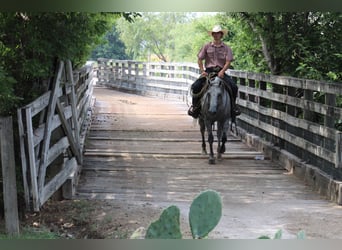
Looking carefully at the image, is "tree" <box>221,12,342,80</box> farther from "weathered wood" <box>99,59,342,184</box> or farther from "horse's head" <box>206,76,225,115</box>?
"horse's head" <box>206,76,225,115</box>

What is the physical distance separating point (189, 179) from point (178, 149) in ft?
4.33

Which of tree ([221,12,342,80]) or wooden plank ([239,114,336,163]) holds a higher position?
tree ([221,12,342,80])

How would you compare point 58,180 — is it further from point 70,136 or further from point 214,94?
point 214,94

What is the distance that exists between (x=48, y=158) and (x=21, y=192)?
334 mm

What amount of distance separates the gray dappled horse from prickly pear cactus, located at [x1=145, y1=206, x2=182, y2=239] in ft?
11.5

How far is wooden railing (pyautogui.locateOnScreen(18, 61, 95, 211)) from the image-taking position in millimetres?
3414

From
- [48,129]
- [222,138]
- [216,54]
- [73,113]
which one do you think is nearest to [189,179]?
[222,138]

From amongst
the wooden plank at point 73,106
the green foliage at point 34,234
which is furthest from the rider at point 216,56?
the green foliage at point 34,234

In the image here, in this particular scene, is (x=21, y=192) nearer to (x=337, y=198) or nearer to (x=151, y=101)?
(x=337, y=198)

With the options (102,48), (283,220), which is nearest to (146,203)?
(283,220)

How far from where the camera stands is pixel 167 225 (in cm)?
231

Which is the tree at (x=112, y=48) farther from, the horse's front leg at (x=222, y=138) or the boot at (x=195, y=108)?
the horse's front leg at (x=222, y=138)

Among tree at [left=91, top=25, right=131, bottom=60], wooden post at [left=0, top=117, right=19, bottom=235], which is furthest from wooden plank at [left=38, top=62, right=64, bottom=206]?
tree at [left=91, top=25, right=131, bottom=60]

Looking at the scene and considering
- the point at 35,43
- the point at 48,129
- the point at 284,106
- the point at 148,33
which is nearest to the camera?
the point at 35,43
